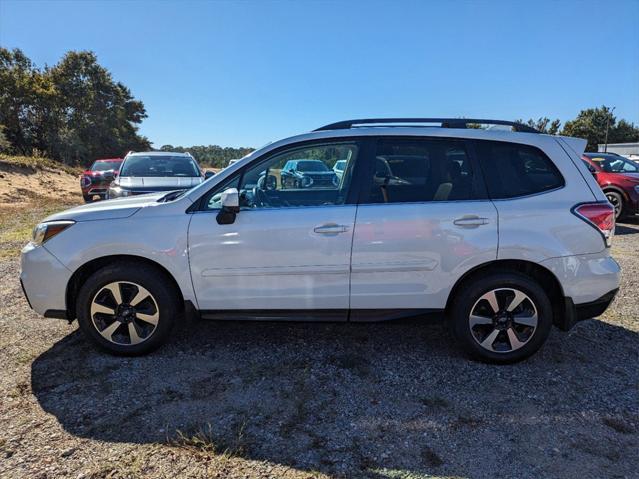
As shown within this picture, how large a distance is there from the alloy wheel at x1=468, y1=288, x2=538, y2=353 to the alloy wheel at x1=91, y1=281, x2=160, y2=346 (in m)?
2.47

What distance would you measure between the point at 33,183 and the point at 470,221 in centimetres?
1981

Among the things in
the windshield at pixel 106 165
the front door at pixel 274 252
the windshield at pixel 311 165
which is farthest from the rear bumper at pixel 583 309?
the windshield at pixel 106 165

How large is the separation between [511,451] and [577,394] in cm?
92

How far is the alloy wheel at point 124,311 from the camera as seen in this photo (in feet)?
11.0

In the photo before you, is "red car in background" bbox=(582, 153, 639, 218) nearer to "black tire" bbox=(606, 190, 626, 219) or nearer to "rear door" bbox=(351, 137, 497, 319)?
"black tire" bbox=(606, 190, 626, 219)

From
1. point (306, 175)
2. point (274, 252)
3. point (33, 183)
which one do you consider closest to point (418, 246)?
point (274, 252)

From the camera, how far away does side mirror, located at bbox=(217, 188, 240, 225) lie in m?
3.15

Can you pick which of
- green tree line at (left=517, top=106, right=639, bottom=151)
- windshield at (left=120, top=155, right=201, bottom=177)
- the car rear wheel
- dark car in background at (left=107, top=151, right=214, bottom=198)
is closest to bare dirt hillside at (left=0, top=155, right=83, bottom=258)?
dark car in background at (left=107, top=151, right=214, bottom=198)

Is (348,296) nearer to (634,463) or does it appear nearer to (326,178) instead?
(326,178)

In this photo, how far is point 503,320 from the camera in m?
3.33

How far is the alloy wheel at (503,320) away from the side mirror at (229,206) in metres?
1.93

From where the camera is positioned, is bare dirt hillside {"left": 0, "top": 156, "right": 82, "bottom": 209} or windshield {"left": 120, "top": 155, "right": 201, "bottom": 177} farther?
bare dirt hillside {"left": 0, "top": 156, "right": 82, "bottom": 209}

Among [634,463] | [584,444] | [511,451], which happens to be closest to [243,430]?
[511,451]

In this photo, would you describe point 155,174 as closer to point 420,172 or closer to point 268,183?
point 268,183
